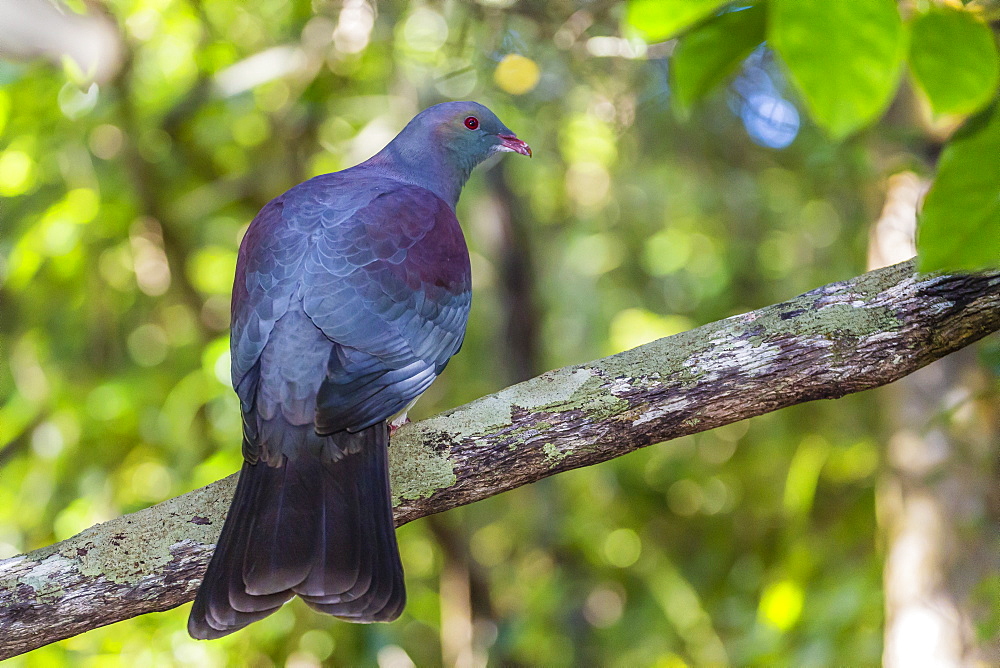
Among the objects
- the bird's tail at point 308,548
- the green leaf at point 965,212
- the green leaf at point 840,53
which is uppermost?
the green leaf at point 840,53

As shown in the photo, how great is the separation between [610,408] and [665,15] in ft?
3.95

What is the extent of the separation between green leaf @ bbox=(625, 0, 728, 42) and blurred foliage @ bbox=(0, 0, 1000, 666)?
2057mm

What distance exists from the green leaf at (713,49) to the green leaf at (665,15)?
0.23m

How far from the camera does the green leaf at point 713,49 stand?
1076mm

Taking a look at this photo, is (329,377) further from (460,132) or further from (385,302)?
(460,132)

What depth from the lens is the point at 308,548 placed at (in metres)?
1.81

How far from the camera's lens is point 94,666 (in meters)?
3.20

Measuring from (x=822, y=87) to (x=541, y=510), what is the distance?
3.83 metres

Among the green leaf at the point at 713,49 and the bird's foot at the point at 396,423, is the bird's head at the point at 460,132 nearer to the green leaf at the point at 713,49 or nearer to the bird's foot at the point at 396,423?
the bird's foot at the point at 396,423

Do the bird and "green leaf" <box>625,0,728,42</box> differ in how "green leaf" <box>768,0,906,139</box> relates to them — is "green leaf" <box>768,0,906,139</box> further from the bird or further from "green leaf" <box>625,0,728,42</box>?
the bird

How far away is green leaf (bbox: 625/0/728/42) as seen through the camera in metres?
0.84

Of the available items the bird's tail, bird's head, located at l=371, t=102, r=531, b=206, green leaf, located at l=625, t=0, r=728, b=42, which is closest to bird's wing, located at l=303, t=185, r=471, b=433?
the bird's tail

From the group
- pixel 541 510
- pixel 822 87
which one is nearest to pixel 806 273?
pixel 541 510

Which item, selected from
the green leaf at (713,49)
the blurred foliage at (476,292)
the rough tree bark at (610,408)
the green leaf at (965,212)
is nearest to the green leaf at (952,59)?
the green leaf at (965,212)
